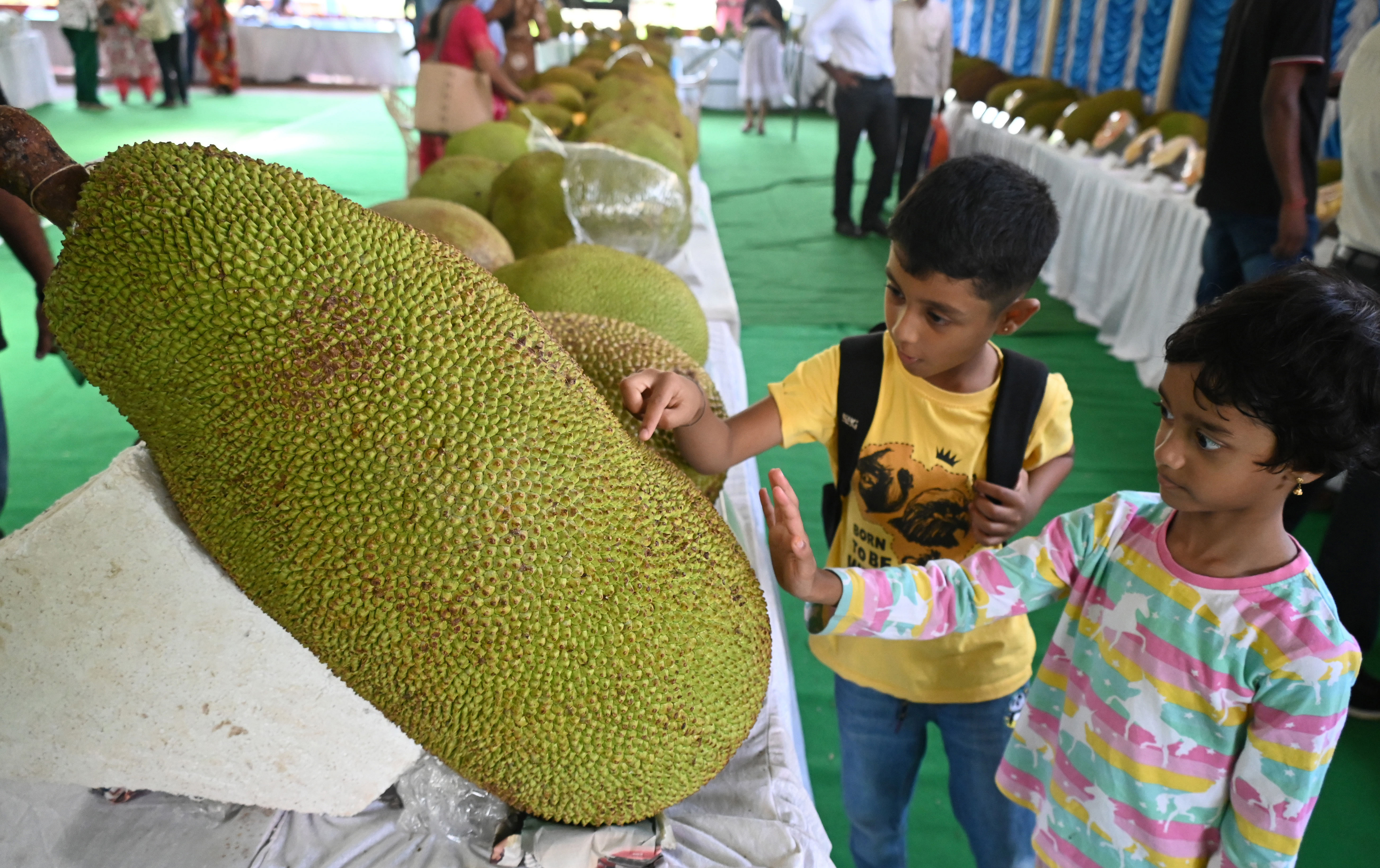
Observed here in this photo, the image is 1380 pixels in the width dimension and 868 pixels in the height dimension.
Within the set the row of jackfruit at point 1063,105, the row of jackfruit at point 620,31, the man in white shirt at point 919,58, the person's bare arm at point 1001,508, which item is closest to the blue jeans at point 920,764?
the person's bare arm at point 1001,508

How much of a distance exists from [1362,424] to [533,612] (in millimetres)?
678

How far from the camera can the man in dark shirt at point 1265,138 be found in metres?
2.35

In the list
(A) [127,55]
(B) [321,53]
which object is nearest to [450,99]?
(A) [127,55]

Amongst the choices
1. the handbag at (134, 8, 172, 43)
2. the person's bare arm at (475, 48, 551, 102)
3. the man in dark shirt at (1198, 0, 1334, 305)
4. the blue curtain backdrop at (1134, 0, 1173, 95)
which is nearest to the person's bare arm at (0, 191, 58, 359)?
the person's bare arm at (475, 48, 551, 102)

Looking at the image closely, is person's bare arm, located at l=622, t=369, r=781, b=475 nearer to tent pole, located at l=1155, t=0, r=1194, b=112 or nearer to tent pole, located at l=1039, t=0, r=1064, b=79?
tent pole, located at l=1155, t=0, r=1194, b=112

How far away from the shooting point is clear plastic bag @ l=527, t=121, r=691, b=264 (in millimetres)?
2004

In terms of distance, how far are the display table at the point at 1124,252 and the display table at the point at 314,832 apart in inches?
104

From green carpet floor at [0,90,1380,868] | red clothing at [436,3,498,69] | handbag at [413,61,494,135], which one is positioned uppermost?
red clothing at [436,3,498,69]

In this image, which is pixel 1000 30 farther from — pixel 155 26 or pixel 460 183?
pixel 155 26

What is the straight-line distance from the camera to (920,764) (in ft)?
4.19

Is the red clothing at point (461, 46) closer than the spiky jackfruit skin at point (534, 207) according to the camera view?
No

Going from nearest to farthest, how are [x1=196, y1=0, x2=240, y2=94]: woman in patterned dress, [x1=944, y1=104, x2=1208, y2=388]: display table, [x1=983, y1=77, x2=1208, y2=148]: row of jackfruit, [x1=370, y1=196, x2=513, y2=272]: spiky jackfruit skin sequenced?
1. [x1=370, y1=196, x2=513, y2=272]: spiky jackfruit skin
2. [x1=944, y1=104, x2=1208, y2=388]: display table
3. [x1=983, y1=77, x2=1208, y2=148]: row of jackfruit
4. [x1=196, y1=0, x2=240, y2=94]: woman in patterned dress

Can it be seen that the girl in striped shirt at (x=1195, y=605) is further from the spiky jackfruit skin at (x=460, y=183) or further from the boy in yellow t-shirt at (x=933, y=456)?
the spiky jackfruit skin at (x=460, y=183)

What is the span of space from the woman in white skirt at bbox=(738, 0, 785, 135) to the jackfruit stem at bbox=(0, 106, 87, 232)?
1038 centimetres
